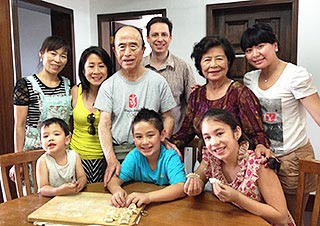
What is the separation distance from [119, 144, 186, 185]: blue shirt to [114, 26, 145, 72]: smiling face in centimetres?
46

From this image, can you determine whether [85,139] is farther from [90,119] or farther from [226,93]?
[226,93]

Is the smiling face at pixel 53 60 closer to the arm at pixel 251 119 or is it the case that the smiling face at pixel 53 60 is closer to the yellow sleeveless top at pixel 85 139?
the yellow sleeveless top at pixel 85 139

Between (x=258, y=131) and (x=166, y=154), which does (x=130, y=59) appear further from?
(x=258, y=131)

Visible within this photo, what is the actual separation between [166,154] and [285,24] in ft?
7.98

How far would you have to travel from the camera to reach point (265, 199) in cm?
139

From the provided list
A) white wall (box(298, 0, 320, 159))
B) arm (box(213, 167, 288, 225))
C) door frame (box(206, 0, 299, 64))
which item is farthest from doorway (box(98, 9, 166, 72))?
arm (box(213, 167, 288, 225))

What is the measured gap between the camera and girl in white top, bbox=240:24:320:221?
68.7 inches

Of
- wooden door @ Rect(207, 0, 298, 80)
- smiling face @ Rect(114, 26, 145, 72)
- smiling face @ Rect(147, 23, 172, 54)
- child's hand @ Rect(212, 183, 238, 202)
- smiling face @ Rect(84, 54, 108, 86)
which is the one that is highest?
wooden door @ Rect(207, 0, 298, 80)

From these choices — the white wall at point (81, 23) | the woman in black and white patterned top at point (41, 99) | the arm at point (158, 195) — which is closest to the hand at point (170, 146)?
the arm at point (158, 195)

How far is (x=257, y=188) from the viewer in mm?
1420

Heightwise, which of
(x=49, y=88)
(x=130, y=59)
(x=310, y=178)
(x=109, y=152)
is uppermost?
(x=130, y=59)

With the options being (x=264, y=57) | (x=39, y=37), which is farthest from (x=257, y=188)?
(x=39, y=37)

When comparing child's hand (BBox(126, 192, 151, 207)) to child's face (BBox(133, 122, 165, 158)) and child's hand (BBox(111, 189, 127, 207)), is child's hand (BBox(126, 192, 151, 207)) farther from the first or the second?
child's face (BBox(133, 122, 165, 158))

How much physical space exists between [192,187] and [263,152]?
0.35m
